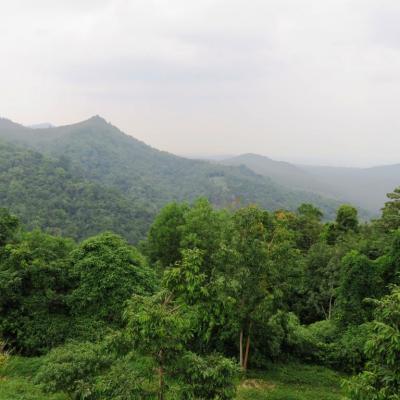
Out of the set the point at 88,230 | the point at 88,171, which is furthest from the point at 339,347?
the point at 88,171

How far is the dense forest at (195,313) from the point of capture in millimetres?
5918

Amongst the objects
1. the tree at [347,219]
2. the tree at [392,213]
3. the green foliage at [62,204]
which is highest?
the tree at [392,213]

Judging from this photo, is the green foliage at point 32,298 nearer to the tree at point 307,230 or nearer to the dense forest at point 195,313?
the dense forest at point 195,313

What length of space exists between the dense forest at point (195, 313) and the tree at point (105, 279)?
0.05m

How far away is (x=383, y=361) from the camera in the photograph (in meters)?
5.47

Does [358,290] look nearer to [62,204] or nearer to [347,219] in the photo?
[347,219]

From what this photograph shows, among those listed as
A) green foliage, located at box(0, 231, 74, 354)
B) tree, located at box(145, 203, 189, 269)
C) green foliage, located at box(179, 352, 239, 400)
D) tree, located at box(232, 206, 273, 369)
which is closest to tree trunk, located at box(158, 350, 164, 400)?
green foliage, located at box(179, 352, 239, 400)

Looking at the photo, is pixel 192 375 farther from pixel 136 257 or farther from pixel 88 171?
pixel 88 171

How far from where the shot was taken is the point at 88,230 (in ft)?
228

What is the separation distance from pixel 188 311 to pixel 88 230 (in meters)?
67.2

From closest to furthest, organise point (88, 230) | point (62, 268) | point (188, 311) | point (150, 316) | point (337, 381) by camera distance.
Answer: point (150, 316)
point (188, 311)
point (337, 381)
point (62, 268)
point (88, 230)

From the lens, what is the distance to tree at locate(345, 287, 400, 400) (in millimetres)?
5133

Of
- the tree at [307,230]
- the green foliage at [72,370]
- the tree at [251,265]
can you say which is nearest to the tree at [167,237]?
the tree at [307,230]

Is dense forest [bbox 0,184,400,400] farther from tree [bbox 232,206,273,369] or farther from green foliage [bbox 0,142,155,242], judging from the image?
green foliage [bbox 0,142,155,242]
